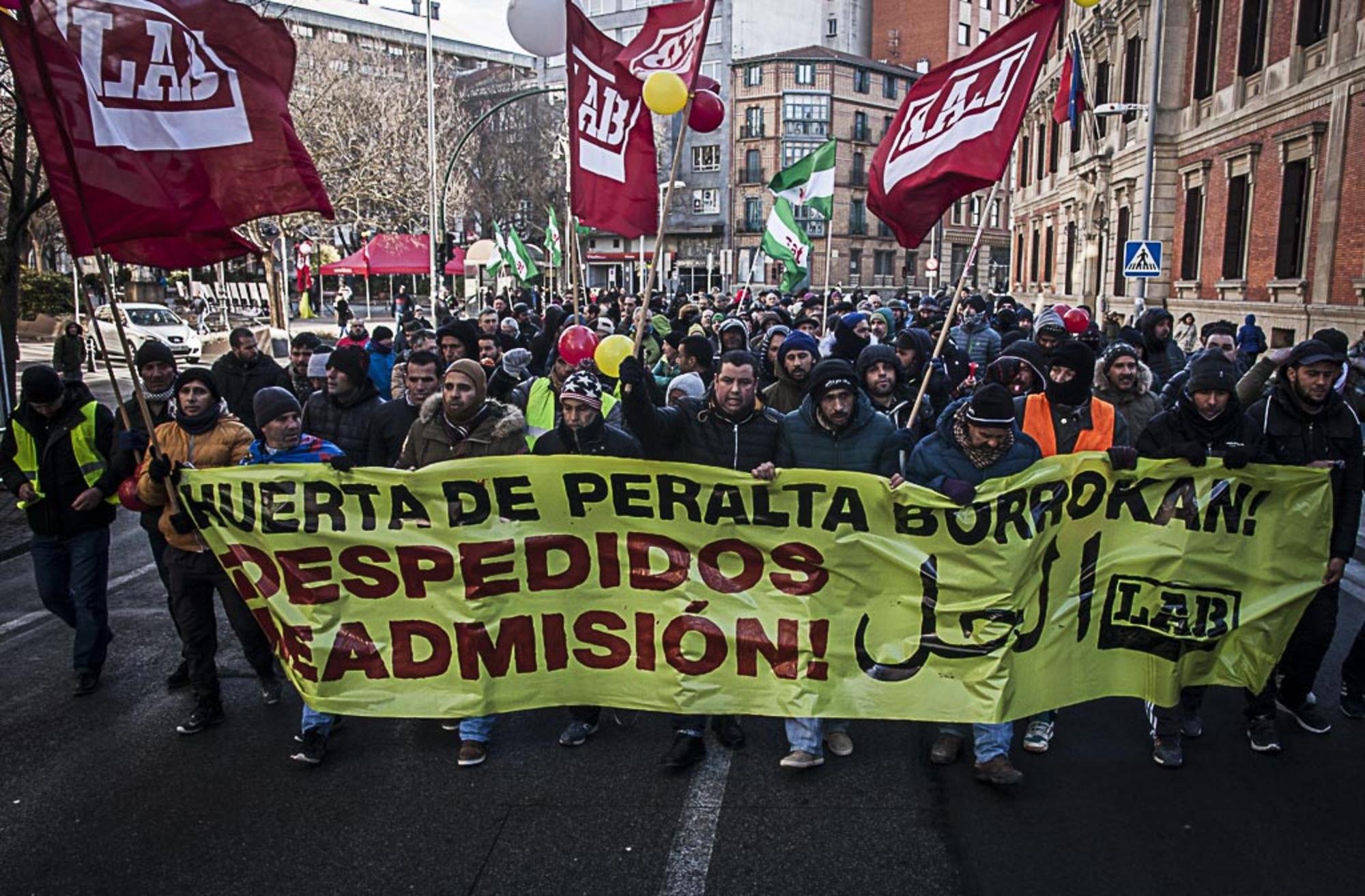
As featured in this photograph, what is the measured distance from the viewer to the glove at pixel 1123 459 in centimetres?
438

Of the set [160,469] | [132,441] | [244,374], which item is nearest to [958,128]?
[160,469]

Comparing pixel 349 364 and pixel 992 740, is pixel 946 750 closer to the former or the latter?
pixel 992 740

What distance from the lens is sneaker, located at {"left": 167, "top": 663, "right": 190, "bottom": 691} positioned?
18.1ft

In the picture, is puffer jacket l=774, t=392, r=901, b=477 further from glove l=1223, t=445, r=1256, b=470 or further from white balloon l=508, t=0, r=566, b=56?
white balloon l=508, t=0, r=566, b=56

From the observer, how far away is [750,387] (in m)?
4.84

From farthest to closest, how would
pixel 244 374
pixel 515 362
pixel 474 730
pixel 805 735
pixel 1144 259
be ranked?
pixel 1144 259
pixel 244 374
pixel 515 362
pixel 474 730
pixel 805 735

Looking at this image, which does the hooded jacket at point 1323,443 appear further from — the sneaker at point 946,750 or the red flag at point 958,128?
the sneaker at point 946,750

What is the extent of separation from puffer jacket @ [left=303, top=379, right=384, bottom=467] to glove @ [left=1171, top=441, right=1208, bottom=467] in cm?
420

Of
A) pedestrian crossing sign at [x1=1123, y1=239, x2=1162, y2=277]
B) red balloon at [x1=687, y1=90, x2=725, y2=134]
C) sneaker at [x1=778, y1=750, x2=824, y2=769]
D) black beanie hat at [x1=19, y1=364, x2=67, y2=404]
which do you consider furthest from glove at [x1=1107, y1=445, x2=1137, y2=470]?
pedestrian crossing sign at [x1=1123, y1=239, x2=1162, y2=277]

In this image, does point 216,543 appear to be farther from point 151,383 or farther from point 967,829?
point 967,829

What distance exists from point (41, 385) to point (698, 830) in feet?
13.0

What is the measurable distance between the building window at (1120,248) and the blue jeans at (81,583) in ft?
91.0

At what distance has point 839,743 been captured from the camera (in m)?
4.70

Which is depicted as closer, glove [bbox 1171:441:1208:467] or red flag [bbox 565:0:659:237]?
glove [bbox 1171:441:1208:467]
